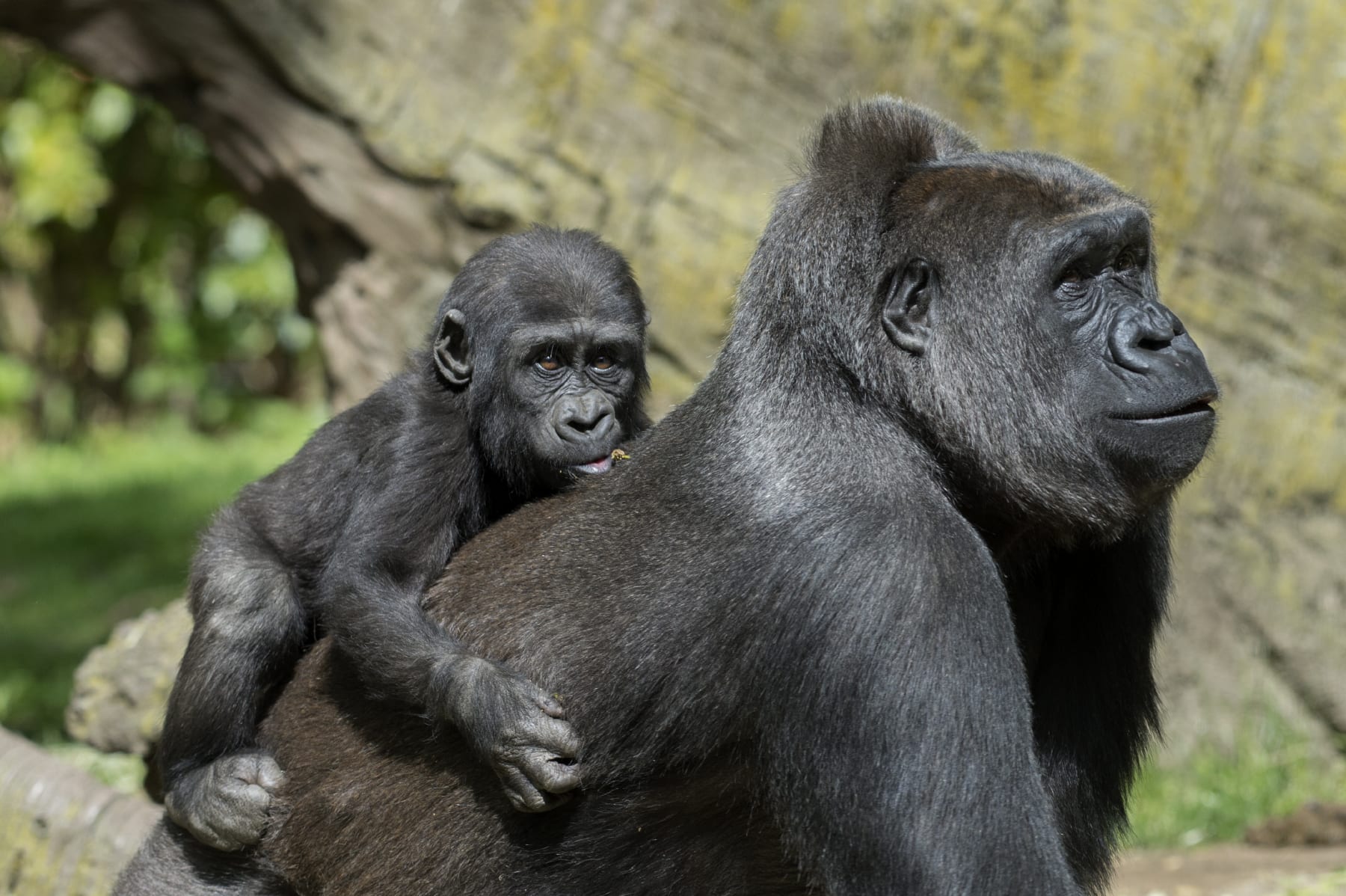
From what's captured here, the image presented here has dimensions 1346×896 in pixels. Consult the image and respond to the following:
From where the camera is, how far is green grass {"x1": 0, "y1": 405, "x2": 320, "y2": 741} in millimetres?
8953

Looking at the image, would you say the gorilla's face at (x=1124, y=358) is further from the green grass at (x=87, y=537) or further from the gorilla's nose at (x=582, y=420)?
the green grass at (x=87, y=537)

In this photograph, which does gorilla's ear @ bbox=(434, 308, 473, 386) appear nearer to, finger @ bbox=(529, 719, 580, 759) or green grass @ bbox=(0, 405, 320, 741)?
finger @ bbox=(529, 719, 580, 759)

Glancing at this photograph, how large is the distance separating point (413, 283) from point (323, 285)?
0.62 meters

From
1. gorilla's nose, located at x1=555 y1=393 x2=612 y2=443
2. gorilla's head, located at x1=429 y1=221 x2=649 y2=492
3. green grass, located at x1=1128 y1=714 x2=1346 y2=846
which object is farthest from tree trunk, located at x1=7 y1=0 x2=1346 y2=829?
gorilla's nose, located at x1=555 y1=393 x2=612 y2=443

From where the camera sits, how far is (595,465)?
13.0 feet

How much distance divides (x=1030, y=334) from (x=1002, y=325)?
0.06m

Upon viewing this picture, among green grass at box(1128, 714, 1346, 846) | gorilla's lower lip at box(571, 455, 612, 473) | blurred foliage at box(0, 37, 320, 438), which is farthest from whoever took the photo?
blurred foliage at box(0, 37, 320, 438)

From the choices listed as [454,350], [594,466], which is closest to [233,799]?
[594,466]

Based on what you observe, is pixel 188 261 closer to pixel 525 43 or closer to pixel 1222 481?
pixel 525 43

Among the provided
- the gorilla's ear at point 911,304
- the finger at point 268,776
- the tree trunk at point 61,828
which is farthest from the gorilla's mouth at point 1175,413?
the tree trunk at point 61,828

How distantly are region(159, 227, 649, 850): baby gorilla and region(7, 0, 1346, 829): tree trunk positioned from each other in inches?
93.7

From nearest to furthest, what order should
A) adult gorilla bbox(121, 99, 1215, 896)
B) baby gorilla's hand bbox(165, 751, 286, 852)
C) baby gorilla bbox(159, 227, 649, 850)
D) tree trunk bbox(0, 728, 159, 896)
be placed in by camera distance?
1. adult gorilla bbox(121, 99, 1215, 896)
2. baby gorilla bbox(159, 227, 649, 850)
3. baby gorilla's hand bbox(165, 751, 286, 852)
4. tree trunk bbox(0, 728, 159, 896)

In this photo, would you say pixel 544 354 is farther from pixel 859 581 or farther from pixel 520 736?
pixel 859 581

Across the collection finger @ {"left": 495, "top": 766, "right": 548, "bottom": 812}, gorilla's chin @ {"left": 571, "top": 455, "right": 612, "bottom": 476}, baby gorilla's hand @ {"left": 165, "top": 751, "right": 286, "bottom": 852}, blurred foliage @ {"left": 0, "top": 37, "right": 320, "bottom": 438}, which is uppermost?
gorilla's chin @ {"left": 571, "top": 455, "right": 612, "bottom": 476}
